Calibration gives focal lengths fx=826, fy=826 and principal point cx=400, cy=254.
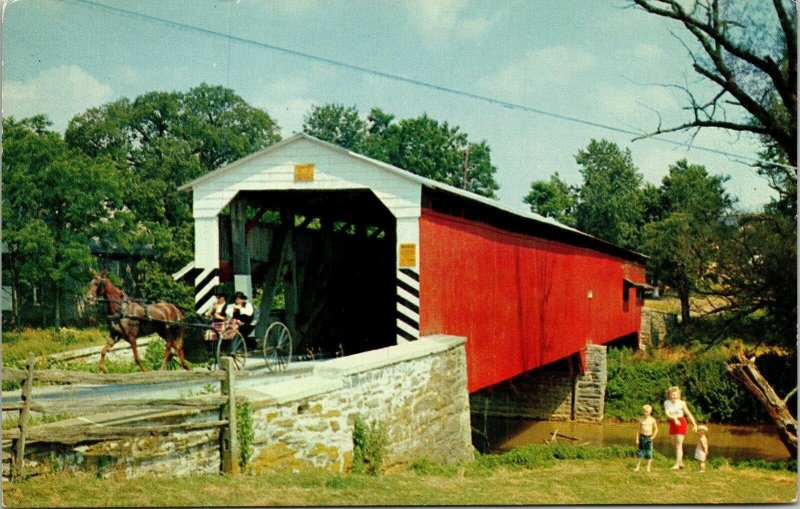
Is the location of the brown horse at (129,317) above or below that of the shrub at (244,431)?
above

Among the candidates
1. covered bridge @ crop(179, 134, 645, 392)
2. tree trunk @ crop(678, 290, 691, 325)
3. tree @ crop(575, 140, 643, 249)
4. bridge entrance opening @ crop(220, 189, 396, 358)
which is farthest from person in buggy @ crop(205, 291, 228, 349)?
tree trunk @ crop(678, 290, 691, 325)

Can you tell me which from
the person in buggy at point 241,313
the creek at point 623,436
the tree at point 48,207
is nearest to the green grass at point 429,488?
the creek at point 623,436

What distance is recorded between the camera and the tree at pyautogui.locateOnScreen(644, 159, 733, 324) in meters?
12.4

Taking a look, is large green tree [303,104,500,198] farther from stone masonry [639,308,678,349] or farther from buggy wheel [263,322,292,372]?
buggy wheel [263,322,292,372]

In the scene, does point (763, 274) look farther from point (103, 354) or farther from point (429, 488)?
point (103, 354)

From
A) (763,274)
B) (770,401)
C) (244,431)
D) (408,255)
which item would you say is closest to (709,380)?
(763,274)

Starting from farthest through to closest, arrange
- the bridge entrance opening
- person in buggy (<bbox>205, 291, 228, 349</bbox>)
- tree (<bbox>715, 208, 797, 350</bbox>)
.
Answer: the bridge entrance opening, person in buggy (<bbox>205, 291, 228, 349</bbox>), tree (<bbox>715, 208, 797, 350</bbox>)

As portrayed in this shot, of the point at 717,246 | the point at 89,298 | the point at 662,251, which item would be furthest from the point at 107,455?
the point at 662,251

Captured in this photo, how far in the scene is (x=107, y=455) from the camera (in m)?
7.43

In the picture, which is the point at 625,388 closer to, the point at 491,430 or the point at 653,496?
the point at 491,430

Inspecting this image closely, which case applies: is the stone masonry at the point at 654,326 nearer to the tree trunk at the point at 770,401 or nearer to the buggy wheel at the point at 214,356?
the tree trunk at the point at 770,401

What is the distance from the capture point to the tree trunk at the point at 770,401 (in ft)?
33.7

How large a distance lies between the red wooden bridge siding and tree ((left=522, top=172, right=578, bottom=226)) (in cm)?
985

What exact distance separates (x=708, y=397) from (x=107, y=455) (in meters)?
10.8
